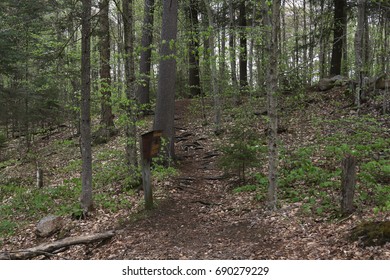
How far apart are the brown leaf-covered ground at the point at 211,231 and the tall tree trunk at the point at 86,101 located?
52cm

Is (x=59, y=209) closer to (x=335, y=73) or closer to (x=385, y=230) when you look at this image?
(x=385, y=230)

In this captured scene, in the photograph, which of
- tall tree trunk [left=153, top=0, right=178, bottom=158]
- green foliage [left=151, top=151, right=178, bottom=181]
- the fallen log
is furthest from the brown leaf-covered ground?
tall tree trunk [left=153, top=0, right=178, bottom=158]

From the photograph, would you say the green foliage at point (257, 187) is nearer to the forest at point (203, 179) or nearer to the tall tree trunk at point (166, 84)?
the forest at point (203, 179)

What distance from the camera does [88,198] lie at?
24.8ft

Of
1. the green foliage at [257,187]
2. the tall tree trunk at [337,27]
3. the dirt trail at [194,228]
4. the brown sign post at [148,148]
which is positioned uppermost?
the tall tree trunk at [337,27]

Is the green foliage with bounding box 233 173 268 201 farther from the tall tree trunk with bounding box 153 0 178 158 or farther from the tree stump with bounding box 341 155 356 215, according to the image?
the tall tree trunk with bounding box 153 0 178 158

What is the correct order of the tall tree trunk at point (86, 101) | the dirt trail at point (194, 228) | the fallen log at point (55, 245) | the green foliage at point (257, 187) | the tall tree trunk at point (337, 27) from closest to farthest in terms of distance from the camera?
the dirt trail at point (194, 228), the fallen log at point (55, 245), the tall tree trunk at point (86, 101), the green foliage at point (257, 187), the tall tree trunk at point (337, 27)

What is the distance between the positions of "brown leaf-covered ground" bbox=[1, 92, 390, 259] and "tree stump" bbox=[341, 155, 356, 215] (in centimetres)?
19

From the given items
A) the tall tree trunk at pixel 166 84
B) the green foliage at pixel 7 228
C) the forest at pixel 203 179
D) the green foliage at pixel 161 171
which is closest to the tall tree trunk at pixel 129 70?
the forest at pixel 203 179

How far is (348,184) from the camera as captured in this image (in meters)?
5.58

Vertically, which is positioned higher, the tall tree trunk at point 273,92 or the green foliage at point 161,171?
the tall tree trunk at point 273,92

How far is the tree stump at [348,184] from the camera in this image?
558 centimetres

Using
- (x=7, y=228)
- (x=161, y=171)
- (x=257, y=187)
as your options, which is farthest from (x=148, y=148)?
(x=7, y=228)

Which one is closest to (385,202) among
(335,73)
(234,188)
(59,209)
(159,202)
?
(234,188)
